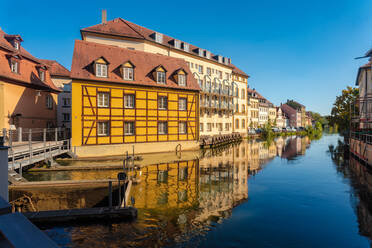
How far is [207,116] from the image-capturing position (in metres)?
44.2

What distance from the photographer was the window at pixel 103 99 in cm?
2366

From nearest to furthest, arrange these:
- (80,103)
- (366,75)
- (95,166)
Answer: (95,166), (80,103), (366,75)

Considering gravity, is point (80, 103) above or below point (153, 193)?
above

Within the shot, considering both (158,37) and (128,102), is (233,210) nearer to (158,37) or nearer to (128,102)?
(128,102)

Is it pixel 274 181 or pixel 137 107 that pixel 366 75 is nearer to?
pixel 274 181

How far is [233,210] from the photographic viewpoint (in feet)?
32.3

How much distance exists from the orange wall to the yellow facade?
217 inches

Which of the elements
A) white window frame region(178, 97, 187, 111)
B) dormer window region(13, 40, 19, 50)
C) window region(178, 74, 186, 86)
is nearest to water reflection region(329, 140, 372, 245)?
white window frame region(178, 97, 187, 111)

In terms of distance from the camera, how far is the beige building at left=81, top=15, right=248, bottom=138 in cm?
3238

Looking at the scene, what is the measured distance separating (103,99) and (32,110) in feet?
27.8

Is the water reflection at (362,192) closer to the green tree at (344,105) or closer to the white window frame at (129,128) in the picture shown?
the white window frame at (129,128)

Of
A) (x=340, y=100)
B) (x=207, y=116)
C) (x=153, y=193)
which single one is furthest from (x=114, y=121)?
(x=340, y=100)

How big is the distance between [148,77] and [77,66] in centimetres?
747

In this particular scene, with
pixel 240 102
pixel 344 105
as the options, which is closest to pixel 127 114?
pixel 240 102
